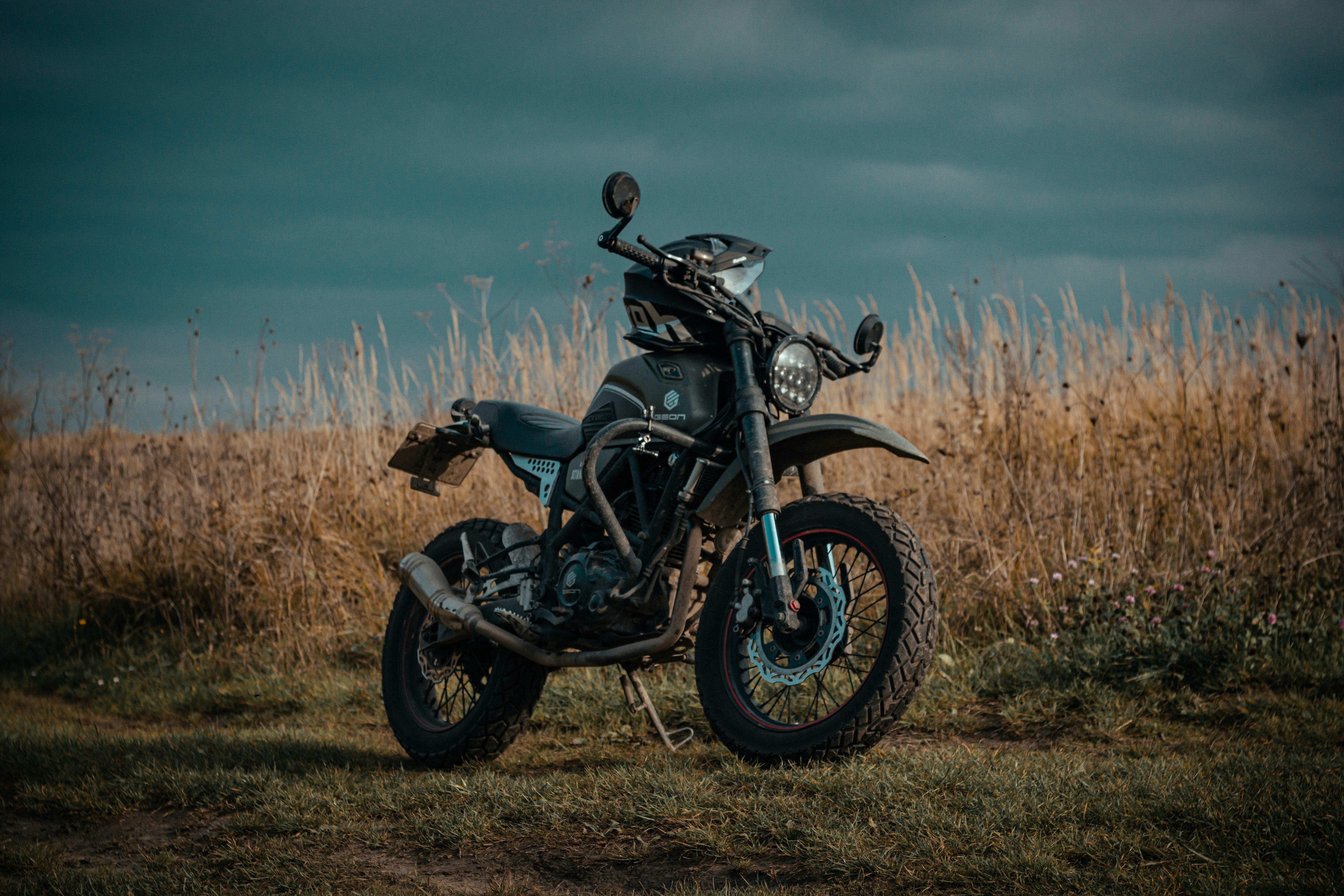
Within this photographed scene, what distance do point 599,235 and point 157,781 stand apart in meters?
2.86

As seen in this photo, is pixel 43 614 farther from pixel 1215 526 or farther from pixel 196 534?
pixel 1215 526

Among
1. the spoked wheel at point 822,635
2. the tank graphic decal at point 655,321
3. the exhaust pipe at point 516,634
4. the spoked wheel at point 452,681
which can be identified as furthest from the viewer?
the spoked wheel at point 452,681

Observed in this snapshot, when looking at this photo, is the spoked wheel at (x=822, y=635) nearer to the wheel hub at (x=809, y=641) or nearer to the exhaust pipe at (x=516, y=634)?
the wheel hub at (x=809, y=641)

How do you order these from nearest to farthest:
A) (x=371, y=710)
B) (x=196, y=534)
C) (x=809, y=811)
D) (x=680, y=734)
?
(x=809, y=811)
(x=680, y=734)
(x=371, y=710)
(x=196, y=534)

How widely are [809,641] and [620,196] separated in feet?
5.14

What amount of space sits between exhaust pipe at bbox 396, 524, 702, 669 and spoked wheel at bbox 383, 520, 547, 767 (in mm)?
118

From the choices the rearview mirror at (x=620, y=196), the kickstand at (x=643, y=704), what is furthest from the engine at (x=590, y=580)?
the rearview mirror at (x=620, y=196)

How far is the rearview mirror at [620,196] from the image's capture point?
3209 mm

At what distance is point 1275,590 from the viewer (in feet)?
16.8

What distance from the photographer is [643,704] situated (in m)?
4.02

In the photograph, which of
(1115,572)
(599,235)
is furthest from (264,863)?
(1115,572)

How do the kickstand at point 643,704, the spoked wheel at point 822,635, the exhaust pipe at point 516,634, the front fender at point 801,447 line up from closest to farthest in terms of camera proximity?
the spoked wheel at point 822,635 → the front fender at point 801,447 → the exhaust pipe at point 516,634 → the kickstand at point 643,704

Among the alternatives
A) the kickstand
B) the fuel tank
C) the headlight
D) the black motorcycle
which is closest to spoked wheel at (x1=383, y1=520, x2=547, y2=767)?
the black motorcycle

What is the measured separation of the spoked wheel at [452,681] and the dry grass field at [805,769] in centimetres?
15
